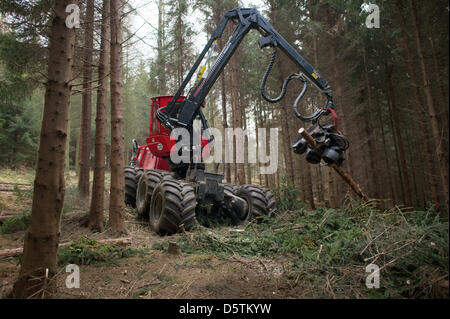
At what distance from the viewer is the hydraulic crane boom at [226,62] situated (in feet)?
16.6

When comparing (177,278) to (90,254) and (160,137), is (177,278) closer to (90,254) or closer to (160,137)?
(90,254)

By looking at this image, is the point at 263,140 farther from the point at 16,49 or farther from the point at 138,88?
the point at 16,49

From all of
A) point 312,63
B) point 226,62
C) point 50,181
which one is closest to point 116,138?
point 226,62

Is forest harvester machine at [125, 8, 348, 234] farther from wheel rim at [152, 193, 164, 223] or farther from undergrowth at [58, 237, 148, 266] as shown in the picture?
undergrowth at [58, 237, 148, 266]

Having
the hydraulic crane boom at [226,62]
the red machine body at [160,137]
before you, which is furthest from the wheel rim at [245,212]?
the hydraulic crane boom at [226,62]

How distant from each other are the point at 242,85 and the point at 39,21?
12303 millimetres

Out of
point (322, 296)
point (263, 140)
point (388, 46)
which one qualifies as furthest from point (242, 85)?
point (322, 296)

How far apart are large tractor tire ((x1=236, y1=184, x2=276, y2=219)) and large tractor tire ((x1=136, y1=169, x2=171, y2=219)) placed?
6.65 ft

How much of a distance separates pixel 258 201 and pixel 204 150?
1848mm

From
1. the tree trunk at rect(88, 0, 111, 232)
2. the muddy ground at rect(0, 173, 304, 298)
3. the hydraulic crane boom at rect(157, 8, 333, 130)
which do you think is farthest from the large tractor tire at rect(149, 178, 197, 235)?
the hydraulic crane boom at rect(157, 8, 333, 130)

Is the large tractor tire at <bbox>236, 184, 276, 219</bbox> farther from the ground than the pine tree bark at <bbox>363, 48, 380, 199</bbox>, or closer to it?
closer to it

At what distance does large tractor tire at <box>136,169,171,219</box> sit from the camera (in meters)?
6.36

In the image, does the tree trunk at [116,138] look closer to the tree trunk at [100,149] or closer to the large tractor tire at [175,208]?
the tree trunk at [100,149]
